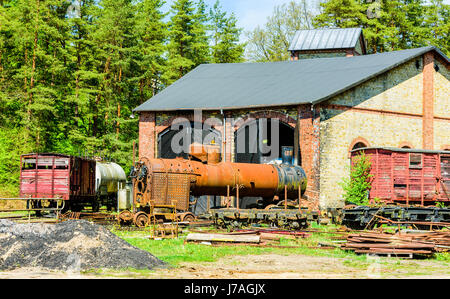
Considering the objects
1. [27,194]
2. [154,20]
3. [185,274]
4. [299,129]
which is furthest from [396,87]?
[154,20]

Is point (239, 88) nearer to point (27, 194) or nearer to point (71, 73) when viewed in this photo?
point (27, 194)

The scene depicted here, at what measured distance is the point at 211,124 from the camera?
29.4 meters

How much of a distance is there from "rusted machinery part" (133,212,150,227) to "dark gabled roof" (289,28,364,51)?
2356cm

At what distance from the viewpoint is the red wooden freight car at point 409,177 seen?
73.7 feet

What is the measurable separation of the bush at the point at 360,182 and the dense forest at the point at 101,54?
20.4 meters

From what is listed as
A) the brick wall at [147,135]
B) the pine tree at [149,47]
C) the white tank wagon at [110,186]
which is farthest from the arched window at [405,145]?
the pine tree at [149,47]

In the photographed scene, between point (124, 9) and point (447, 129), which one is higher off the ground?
point (124, 9)

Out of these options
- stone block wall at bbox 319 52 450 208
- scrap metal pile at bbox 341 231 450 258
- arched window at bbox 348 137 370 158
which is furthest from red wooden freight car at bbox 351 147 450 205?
scrap metal pile at bbox 341 231 450 258

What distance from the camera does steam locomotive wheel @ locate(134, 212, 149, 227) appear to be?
19984 mm

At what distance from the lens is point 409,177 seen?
2248cm

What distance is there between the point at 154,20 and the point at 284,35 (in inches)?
547

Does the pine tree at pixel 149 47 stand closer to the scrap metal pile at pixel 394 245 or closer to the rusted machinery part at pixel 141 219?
the rusted machinery part at pixel 141 219

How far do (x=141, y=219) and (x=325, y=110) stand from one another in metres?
10.8

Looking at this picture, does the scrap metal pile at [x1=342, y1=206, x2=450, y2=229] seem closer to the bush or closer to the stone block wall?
the bush
